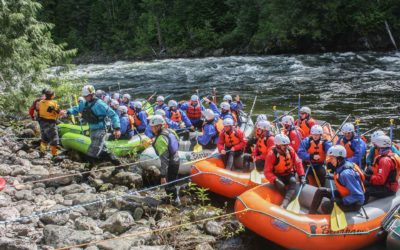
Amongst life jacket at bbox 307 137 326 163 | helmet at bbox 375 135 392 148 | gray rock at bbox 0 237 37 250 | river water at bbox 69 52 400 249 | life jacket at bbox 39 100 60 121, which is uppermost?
life jacket at bbox 39 100 60 121

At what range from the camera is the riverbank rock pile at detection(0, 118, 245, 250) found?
17.8ft

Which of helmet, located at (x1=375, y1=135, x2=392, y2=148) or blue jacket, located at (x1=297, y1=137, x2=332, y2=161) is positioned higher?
helmet, located at (x1=375, y1=135, x2=392, y2=148)

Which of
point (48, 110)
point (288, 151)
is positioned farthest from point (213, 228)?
point (48, 110)

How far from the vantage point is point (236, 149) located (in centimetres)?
852

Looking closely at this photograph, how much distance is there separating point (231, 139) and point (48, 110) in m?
4.39

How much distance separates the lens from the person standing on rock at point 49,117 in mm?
9250

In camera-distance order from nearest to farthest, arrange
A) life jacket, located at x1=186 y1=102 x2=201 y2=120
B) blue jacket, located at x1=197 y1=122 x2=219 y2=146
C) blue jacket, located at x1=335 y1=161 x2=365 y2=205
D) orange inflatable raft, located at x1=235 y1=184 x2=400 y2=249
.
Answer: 1. orange inflatable raft, located at x1=235 y1=184 x2=400 y2=249
2. blue jacket, located at x1=335 y1=161 x2=365 y2=205
3. blue jacket, located at x1=197 y1=122 x2=219 y2=146
4. life jacket, located at x1=186 y1=102 x2=201 y2=120

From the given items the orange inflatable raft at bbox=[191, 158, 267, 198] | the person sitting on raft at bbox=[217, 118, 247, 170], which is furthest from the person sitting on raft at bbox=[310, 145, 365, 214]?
the person sitting on raft at bbox=[217, 118, 247, 170]

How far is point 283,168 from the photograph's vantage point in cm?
685

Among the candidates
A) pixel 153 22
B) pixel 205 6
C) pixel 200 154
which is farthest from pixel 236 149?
pixel 153 22

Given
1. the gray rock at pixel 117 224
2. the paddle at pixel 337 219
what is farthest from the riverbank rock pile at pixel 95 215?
the paddle at pixel 337 219

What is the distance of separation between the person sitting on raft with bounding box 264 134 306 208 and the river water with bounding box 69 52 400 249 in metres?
5.48

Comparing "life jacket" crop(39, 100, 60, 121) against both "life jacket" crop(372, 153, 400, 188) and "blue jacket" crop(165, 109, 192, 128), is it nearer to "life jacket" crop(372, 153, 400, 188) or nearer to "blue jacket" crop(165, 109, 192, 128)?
"blue jacket" crop(165, 109, 192, 128)

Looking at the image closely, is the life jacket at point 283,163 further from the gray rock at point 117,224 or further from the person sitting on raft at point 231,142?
the gray rock at point 117,224
